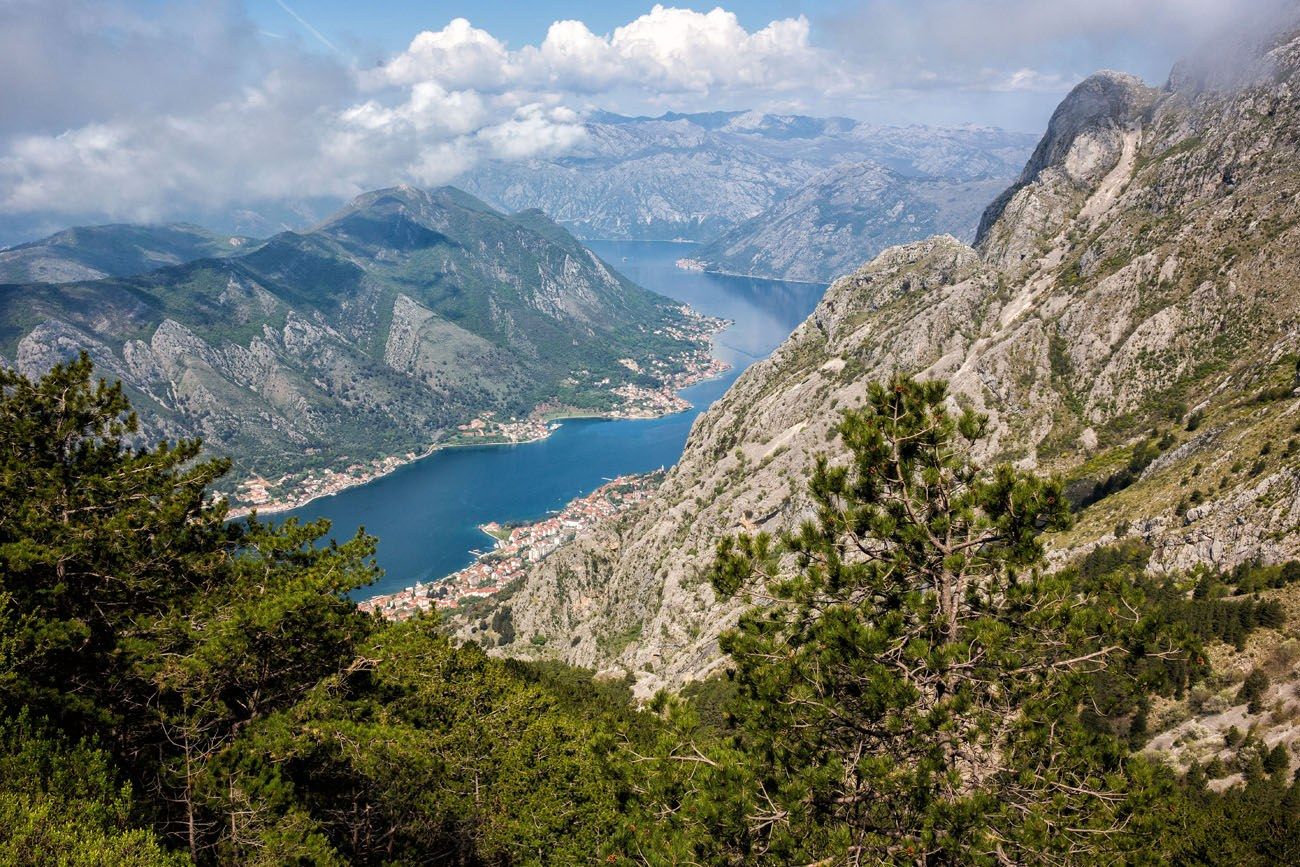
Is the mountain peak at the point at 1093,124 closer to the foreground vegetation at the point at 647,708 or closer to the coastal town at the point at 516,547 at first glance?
the coastal town at the point at 516,547

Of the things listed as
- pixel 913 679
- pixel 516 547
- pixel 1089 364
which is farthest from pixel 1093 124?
pixel 516 547

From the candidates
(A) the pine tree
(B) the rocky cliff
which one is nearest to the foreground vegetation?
(A) the pine tree

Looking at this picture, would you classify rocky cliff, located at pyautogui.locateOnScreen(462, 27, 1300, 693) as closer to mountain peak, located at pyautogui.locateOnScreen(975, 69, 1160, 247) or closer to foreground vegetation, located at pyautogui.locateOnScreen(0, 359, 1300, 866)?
mountain peak, located at pyautogui.locateOnScreen(975, 69, 1160, 247)

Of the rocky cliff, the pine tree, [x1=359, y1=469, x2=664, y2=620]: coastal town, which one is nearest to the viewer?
the pine tree

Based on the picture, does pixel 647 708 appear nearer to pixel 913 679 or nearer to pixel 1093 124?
pixel 913 679

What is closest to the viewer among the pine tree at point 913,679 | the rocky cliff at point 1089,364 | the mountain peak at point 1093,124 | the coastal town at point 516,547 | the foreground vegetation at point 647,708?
the pine tree at point 913,679

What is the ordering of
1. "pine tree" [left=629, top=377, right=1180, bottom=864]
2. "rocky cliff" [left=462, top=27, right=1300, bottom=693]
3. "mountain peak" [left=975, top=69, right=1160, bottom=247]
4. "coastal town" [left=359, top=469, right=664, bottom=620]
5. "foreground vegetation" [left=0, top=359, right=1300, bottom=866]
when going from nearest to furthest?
"pine tree" [left=629, top=377, right=1180, bottom=864] → "foreground vegetation" [left=0, top=359, right=1300, bottom=866] → "rocky cliff" [left=462, top=27, right=1300, bottom=693] → "mountain peak" [left=975, top=69, right=1160, bottom=247] → "coastal town" [left=359, top=469, right=664, bottom=620]

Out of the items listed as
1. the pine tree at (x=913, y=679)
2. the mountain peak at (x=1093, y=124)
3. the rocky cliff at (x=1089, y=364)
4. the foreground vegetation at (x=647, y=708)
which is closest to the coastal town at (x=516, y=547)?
the rocky cliff at (x=1089, y=364)
